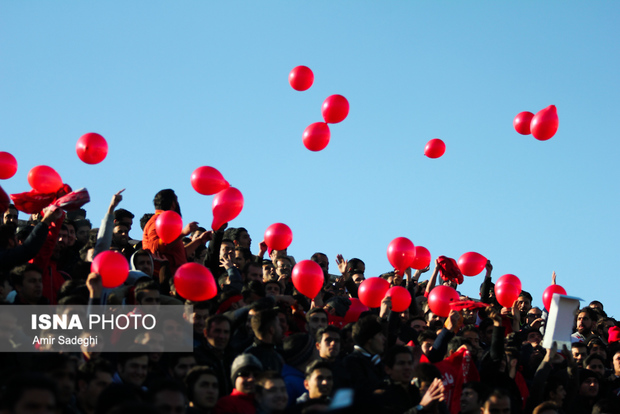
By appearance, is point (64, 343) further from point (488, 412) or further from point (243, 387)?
point (488, 412)

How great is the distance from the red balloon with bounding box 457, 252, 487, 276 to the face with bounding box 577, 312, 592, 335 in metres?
1.57

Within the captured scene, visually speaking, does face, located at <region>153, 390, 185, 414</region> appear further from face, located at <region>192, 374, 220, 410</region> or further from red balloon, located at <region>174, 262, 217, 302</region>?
red balloon, located at <region>174, 262, 217, 302</region>

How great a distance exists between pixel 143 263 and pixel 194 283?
107cm

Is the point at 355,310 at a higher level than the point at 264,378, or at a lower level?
higher

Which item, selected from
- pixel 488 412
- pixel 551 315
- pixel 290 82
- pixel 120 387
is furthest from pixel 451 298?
pixel 120 387

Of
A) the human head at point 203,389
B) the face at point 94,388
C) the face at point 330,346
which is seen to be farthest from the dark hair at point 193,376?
the face at point 330,346

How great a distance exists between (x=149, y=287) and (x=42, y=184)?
8.41 ft

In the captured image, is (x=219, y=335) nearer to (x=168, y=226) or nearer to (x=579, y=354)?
(x=168, y=226)

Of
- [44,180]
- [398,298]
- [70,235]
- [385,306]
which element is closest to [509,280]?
[398,298]

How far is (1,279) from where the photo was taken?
22.0ft

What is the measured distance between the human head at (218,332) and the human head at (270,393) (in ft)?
3.16

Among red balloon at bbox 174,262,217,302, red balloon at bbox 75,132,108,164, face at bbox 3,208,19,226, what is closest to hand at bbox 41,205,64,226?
red balloon at bbox 174,262,217,302

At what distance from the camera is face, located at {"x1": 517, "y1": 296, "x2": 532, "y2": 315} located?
12.2m

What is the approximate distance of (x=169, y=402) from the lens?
4992 millimetres
